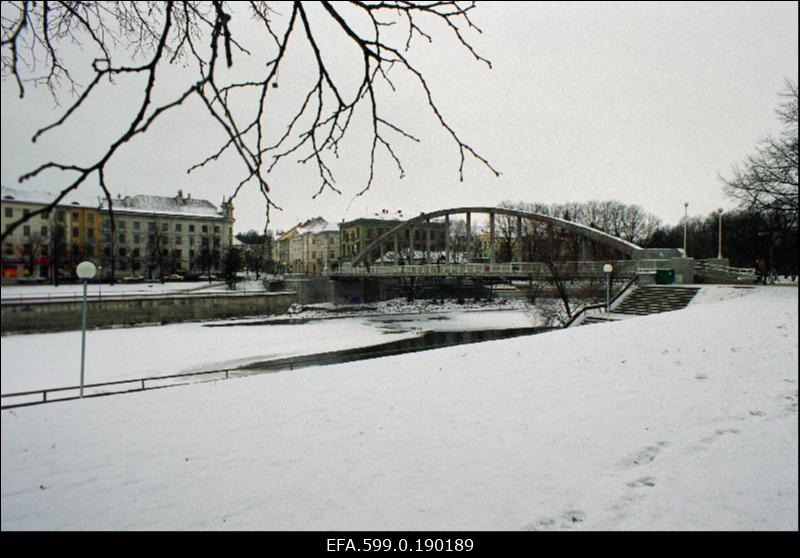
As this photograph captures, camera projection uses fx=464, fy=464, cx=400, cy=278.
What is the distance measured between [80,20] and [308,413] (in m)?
6.98

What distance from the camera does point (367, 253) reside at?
62031mm

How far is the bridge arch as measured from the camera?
119 ft

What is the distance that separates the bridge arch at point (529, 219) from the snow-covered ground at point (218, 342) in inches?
336

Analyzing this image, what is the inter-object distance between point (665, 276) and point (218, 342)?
83.2 feet

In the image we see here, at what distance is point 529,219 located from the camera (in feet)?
155

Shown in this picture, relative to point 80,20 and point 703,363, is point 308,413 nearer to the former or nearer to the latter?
point 80,20

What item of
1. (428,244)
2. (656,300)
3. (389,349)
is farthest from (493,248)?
(656,300)

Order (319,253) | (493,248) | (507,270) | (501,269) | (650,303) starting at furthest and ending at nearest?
(319,253), (493,248), (501,269), (507,270), (650,303)

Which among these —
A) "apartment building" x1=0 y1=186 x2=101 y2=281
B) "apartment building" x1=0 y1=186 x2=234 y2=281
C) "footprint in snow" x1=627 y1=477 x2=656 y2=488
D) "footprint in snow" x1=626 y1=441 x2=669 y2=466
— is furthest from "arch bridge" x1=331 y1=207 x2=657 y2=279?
"apartment building" x1=0 y1=186 x2=101 y2=281

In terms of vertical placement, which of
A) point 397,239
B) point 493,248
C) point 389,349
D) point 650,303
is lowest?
point 389,349

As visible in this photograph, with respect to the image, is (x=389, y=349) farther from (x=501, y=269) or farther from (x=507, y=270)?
(x=501, y=269)

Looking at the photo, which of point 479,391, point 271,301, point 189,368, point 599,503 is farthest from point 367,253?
point 599,503

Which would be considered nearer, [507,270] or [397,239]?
[507,270]

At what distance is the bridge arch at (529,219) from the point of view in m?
36.4
